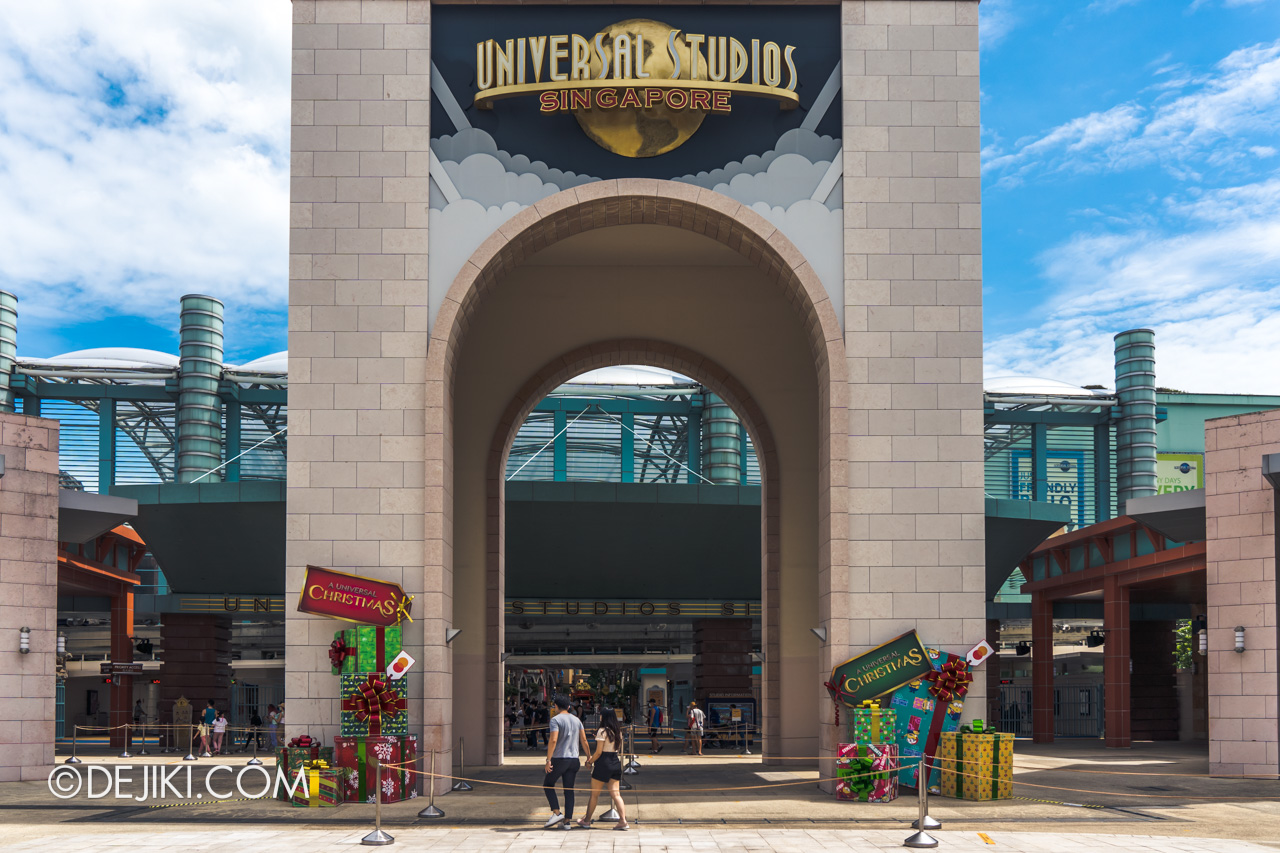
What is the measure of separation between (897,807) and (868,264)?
8404 mm

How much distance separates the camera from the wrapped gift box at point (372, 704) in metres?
17.8

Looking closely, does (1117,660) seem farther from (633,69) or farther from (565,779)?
(565,779)

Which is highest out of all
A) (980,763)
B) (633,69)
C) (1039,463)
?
(633,69)

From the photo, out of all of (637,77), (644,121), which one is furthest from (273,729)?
(637,77)

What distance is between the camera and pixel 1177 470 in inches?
2420

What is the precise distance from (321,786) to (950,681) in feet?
31.0

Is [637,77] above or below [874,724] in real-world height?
above

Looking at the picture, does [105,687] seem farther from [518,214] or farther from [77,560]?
[518,214]

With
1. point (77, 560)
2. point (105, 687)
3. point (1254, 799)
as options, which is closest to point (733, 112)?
point (1254, 799)

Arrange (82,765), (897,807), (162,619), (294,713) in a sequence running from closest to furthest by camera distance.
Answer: (897,807) → (294,713) → (82,765) → (162,619)

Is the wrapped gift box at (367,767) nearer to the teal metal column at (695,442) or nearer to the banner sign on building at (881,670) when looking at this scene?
the banner sign on building at (881,670)

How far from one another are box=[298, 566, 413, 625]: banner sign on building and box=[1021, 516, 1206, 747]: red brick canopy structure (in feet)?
64.4

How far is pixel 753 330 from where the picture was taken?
87.1ft

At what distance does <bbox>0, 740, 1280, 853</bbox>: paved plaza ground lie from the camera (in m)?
14.0
